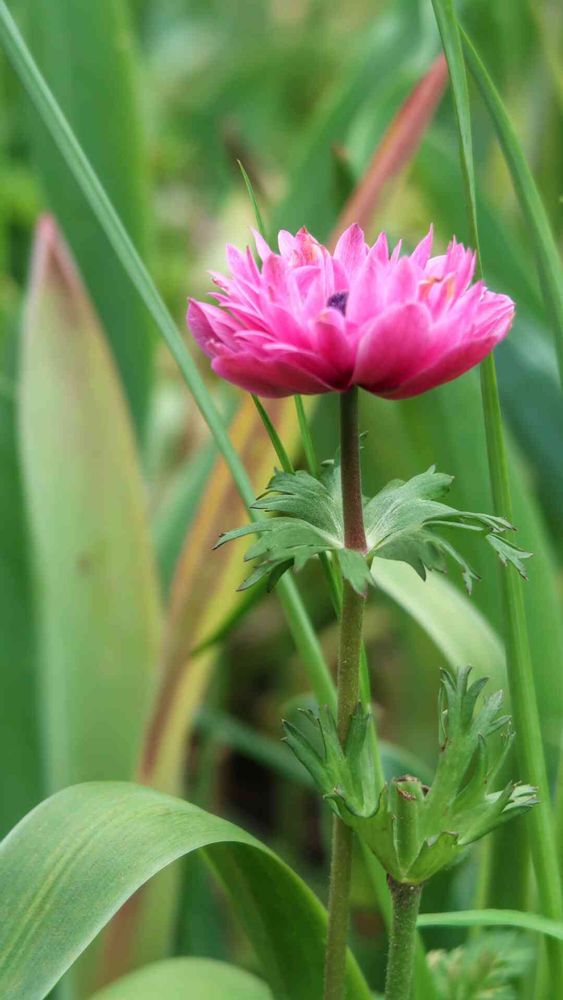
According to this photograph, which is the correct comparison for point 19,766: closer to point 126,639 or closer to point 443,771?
point 126,639

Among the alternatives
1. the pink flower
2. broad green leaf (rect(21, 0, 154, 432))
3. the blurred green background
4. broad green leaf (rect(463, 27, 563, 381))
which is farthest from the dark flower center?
broad green leaf (rect(21, 0, 154, 432))

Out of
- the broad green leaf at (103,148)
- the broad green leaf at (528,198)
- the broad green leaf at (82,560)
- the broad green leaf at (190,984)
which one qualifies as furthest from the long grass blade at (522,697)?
the broad green leaf at (103,148)

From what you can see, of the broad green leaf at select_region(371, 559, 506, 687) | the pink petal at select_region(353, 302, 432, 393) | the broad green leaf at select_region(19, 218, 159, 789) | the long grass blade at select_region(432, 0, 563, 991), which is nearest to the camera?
the pink petal at select_region(353, 302, 432, 393)

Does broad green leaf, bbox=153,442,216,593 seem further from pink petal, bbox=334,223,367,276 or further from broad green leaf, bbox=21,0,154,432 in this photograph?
pink petal, bbox=334,223,367,276

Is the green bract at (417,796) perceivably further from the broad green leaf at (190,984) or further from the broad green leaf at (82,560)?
the broad green leaf at (82,560)

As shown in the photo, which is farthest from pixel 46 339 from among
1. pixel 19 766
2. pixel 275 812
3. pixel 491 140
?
pixel 491 140

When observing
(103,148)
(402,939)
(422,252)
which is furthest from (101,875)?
(103,148)
